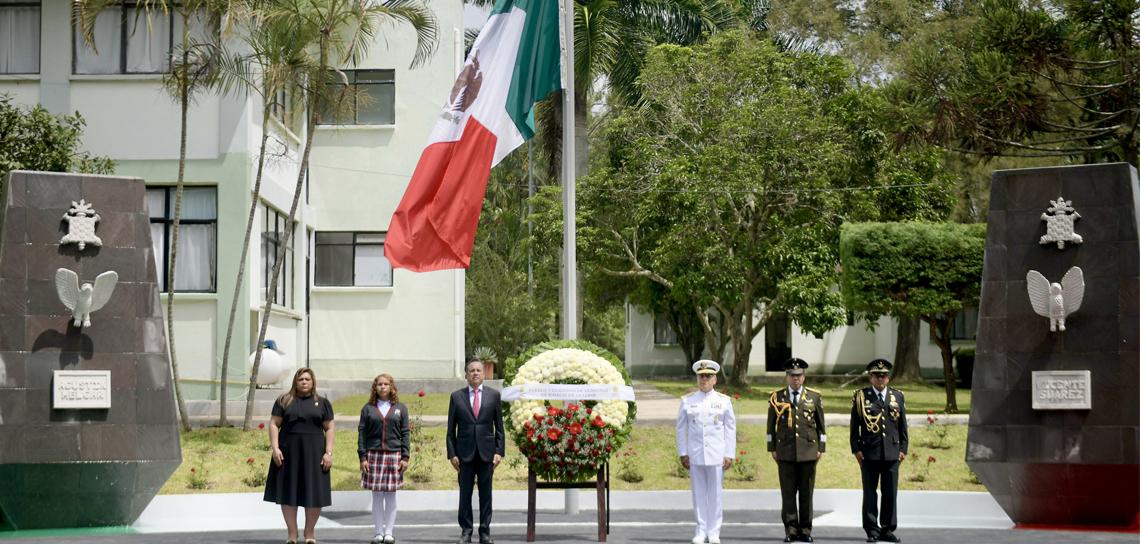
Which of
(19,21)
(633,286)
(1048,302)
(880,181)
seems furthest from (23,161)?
(633,286)

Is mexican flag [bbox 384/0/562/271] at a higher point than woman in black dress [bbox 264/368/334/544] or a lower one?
higher

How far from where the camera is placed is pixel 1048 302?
1448cm

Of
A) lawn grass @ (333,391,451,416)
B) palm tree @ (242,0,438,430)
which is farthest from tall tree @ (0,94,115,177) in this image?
lawn grass @ (333,391,451,416)

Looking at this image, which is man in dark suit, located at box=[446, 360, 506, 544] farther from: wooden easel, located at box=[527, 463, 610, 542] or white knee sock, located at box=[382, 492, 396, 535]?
white knee sock, located at box=[382, 492, 396, 535]

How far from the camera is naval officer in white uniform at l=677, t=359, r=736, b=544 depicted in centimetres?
1312

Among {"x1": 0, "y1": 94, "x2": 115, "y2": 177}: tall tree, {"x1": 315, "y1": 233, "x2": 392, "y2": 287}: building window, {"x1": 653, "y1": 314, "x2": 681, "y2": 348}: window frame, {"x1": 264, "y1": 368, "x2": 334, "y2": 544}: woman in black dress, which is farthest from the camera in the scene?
{"x1": 653, "y1": 314, "x2": 681, "y2": 348}: window frame

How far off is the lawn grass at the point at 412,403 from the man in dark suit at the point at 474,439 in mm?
10745

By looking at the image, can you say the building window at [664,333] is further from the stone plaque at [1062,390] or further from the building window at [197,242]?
the stone plaque at [1062,390]

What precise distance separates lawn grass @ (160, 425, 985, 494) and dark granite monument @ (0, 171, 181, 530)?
2.97 metres

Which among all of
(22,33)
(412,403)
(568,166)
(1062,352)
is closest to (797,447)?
(1062,352)

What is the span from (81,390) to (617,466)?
7921 mm

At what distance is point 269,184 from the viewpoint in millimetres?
27188

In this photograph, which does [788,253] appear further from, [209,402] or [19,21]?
[19,21]

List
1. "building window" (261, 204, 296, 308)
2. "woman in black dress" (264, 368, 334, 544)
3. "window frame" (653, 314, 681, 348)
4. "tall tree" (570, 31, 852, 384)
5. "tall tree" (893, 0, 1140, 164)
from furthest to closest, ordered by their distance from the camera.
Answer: "window frame" (653, 314, 681, 348) < "tall tree" (570, 31, 852, 384) < "building window" (261, 204, 296, 308) < "tall tree" (893, 0, 1140, 164) < "woman in black dress" (264, 368, 334, 544)
